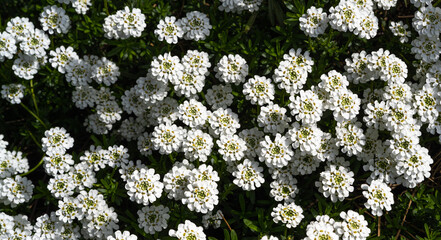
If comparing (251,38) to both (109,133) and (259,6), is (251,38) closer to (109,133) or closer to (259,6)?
(259,6)

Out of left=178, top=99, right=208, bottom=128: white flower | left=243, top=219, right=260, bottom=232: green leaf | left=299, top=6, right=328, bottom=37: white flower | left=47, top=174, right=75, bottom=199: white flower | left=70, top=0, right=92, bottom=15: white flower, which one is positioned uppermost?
left=299, top=6, right=328, bottom=37: white flower

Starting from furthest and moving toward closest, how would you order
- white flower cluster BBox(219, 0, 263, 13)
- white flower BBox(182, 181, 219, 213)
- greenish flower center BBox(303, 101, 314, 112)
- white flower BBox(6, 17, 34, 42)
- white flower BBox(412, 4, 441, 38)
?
white flower BBox(6, 17, 34, 42) → white flower cluster BBox(219, 0, 263, 13) → white flower BBox(412, 4, 441, 38) → greenish flower center BBox(303, 101, 314, 112) → white flower BBox(182, 181, 219, 213)

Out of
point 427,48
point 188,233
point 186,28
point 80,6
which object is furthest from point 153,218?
point 427,48

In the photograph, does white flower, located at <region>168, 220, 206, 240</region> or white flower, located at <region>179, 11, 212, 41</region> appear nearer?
white flower, located at <region>168, 220, 206, 240</region>

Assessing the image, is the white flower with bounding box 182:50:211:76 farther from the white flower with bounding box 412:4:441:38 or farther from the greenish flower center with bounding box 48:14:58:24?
the white flower with bounding box 412:4:441:38

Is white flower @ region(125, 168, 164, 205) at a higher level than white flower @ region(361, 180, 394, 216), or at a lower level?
lower

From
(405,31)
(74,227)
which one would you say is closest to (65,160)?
(74,227)

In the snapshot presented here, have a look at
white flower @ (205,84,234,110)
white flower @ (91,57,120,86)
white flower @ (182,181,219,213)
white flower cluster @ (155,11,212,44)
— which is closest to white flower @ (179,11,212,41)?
white flower cluster @ (155,11,212,44)
